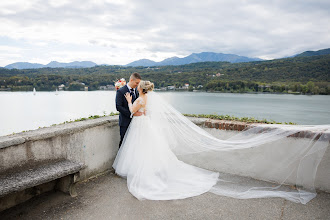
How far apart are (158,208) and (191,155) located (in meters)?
1.57

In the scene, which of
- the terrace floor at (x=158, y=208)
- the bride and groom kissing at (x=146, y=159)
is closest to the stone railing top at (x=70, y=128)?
the bride and groom kissing at (x=146, y=159)

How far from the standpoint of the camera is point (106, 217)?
283 centimetres

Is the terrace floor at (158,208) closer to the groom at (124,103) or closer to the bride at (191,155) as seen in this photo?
the bride at (191,155)

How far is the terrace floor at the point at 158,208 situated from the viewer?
2840 mm

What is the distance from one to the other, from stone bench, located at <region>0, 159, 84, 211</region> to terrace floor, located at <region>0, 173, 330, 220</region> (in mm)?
151

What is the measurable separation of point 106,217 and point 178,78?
207ft

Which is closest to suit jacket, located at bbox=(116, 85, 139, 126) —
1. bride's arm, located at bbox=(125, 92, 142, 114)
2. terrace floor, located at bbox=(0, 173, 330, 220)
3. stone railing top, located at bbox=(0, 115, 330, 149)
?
bride's arm, located at bbox=(125, 92, 142, 114)

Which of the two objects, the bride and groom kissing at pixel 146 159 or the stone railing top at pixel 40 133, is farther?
the bride and groom kissing at pixel 146 159

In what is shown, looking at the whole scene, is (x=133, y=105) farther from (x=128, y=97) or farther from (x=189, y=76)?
(x=189, y=76)

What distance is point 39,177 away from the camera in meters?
2.77

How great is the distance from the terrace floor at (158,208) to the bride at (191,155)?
0.45 ft

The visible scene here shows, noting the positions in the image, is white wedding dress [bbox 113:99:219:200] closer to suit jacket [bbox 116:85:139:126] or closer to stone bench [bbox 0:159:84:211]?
suit jacket [bbox 116:85:139:126]

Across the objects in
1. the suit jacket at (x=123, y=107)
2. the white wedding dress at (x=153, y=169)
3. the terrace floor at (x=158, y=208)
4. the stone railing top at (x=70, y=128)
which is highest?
the suit jacket at (x=123, y=107)

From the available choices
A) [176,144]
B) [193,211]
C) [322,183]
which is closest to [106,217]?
[193,211]
